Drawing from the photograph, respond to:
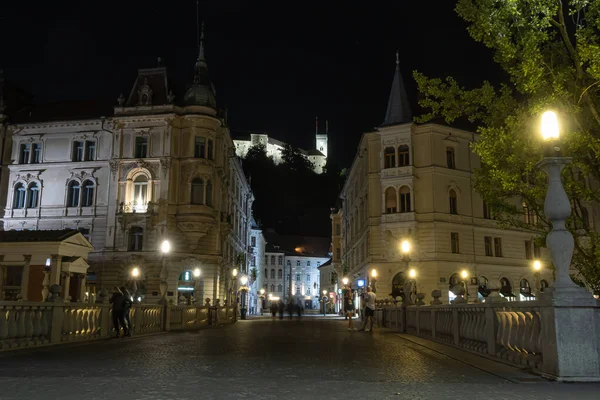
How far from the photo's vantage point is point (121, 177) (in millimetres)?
41469

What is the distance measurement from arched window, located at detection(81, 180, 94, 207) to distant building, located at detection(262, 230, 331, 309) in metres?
60.7

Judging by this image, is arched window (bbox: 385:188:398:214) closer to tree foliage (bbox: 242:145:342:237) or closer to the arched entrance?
the arched entrance

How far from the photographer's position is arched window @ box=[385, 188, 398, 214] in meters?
40.4

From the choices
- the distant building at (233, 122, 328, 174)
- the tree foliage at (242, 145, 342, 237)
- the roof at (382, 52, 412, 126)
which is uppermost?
the distant building at (233, 122, 328, 174)

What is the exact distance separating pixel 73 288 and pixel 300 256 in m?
81.3

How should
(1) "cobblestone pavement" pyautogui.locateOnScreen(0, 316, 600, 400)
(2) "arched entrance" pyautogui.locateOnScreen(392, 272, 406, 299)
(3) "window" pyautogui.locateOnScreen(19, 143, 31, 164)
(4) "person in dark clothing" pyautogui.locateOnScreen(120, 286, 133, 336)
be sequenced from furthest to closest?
(3) "window" pyautogui.locateOnScreen(19, 143, 31, 164)
(2) "arched entrance" pyautogui.locateOnScreen(392, 272, 406, 299)
(4) "person in dark clothing" pyautogui.locateOnScreen(120, 286, 133, 336)
(1) "cobblestone pavement" pyautogui.locateOnScreen(0, 316, 600, 400)

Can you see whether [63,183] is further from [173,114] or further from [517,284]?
[517,284]

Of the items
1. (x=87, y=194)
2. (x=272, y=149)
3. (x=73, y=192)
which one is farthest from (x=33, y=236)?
(x=272, y=149)

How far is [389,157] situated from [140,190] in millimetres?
19759

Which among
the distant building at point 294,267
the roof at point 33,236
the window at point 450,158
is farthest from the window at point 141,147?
the distant building at point 294,267

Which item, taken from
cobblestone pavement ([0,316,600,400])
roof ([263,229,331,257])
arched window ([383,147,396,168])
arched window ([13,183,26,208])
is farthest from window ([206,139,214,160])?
roof ([263,229,331,257])

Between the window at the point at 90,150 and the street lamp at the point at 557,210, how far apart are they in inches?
1583

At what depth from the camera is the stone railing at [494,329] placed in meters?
8.03

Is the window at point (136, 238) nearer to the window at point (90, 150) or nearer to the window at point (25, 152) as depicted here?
the window at point (90, 150)
